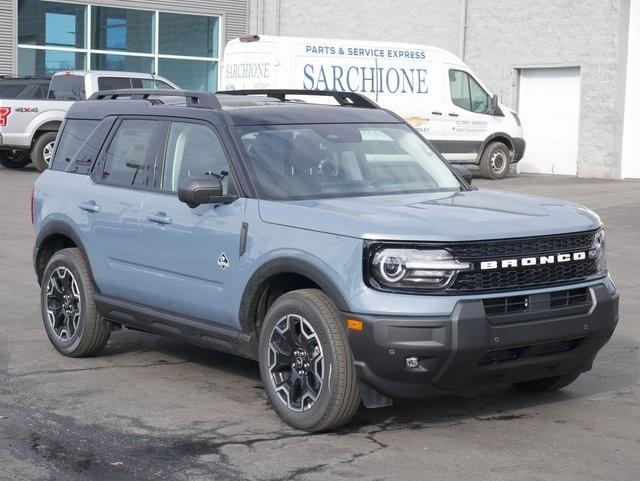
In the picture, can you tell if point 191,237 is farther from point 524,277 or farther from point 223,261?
point 524,277

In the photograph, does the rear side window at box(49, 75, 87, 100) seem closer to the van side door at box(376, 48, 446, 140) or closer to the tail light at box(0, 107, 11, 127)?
the tail light at box(0, 107, 11, 127)

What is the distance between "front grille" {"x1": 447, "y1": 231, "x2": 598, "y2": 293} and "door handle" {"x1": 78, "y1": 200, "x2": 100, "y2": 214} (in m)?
2.88

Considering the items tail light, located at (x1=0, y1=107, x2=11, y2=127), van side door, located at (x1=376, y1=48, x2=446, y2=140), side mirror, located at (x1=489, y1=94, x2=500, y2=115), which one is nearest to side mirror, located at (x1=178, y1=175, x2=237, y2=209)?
van side door, located at (x1=376, y1=48, x2=446, y2=140)

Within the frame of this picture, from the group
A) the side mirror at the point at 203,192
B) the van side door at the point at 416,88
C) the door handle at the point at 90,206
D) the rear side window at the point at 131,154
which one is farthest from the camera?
the van side door at the point at 416,88

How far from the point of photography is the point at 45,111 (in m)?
22.8

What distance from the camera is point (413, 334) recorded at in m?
5.71

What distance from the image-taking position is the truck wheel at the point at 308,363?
593 cm

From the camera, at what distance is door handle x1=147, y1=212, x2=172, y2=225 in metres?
7.07

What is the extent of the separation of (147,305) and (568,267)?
266cm

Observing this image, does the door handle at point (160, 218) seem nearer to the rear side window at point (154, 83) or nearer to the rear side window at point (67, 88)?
the rear side window at point (67, 88)

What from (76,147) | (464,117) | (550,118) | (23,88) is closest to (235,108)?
(76,147)

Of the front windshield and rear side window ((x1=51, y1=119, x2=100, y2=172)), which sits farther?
rear side window ((x1=51, y1=119, x2=100, y2=172))

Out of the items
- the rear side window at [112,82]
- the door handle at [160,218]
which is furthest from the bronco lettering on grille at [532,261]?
the rear side window at [112,82]

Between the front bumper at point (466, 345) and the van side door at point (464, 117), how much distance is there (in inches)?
661
